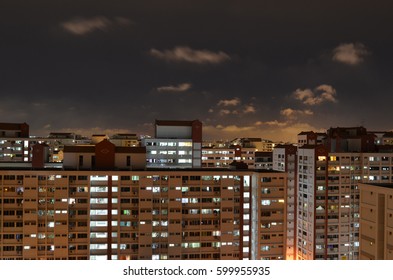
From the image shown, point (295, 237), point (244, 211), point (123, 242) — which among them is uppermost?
point (244, 211)

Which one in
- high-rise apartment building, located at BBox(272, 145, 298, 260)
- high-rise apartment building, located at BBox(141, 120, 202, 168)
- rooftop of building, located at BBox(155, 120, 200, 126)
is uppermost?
rooftop of building, located at BBox(155, 120, 200, 126)

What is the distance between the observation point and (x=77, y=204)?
33.5 feet

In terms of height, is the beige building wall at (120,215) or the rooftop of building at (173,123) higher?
the rooftop of building at (173,123)

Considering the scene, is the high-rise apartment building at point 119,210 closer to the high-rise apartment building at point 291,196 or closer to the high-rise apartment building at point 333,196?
the high-rise apartment building at point 333,196

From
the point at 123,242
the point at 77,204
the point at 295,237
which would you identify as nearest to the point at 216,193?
the point at 123,242

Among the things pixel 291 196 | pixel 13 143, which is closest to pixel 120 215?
pixel 291 196

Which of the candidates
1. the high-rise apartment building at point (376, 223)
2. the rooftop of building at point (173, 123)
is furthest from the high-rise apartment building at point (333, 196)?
the high-rise apartment building at point (376, 223)

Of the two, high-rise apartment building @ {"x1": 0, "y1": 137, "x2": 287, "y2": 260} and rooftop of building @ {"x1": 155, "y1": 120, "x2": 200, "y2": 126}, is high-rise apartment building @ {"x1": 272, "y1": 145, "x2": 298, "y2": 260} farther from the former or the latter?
high-rise apartment building @ {"x1": 0, "y1": 137, "x2": 287, "y2": 260}

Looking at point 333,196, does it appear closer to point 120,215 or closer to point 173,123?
point 173,123

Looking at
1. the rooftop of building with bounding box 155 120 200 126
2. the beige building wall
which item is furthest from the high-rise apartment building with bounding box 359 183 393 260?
the rooftop of building with bounding box 155 120 200 126
